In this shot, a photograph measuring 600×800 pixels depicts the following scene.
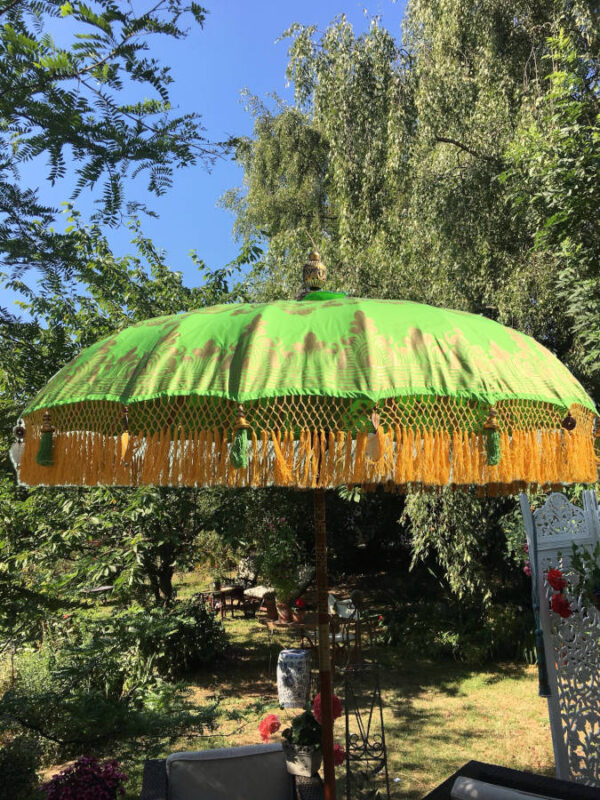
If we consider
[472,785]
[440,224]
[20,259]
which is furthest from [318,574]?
[440,224]

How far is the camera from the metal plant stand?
3932 millimetres

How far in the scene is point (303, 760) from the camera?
3.15 meters

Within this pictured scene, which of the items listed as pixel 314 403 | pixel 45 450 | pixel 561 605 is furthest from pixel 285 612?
pixel 314 403

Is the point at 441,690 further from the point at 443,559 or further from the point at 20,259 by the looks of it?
the point at 20,259

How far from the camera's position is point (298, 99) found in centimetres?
871

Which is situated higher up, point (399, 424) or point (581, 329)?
point (581, 329)

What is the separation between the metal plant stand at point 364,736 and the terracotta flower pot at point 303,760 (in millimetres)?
319

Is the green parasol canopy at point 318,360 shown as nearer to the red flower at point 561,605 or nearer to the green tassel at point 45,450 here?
the green tassel at point 45,450

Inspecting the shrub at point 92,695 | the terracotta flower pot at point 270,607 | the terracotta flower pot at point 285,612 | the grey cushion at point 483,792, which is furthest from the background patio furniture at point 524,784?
the terracotta flower pot at point 285,612

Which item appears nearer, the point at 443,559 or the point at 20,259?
the point at 20,259

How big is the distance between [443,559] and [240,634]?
434cm

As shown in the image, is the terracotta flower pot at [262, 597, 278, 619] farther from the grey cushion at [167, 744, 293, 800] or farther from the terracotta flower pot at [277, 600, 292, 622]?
the grey cushion at [167, 744, 293, 800]

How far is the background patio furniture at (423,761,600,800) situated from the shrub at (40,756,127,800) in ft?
5.56

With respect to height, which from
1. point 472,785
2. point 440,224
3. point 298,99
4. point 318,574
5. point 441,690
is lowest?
point 441,690
